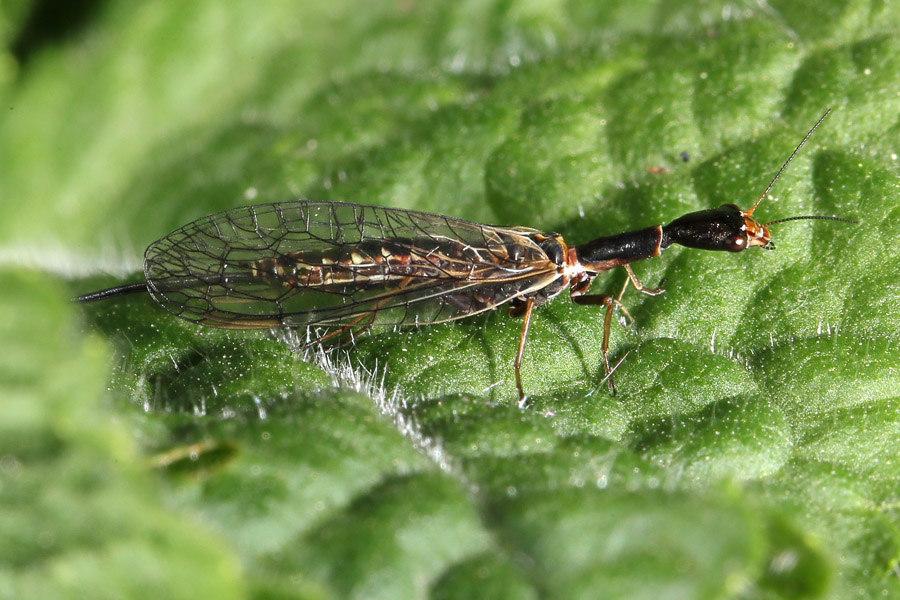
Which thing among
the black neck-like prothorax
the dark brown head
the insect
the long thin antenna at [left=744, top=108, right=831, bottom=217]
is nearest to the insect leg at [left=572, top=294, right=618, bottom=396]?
the insect

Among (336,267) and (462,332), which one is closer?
(462,332)

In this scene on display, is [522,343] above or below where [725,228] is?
below

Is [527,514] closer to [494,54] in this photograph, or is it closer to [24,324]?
[24,324]

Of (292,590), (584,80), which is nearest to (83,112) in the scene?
(584,80)

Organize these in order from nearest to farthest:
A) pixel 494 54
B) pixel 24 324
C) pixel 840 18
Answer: pixel 24 324
pixel 840 18
pixel 494 54

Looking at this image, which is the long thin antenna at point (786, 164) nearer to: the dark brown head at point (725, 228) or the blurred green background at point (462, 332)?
the dark brown head at point (725, 228)

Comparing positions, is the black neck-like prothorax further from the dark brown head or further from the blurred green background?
the blurred green background

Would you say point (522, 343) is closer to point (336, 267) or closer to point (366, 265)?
point (366, 265)

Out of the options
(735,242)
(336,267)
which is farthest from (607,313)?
(336,267)
